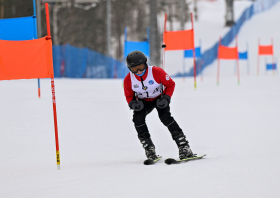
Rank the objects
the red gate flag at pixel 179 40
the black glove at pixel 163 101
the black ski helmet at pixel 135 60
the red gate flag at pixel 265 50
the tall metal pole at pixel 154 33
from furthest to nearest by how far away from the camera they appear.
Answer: the tall metal pole at pixel 154 33
the red gate flag at pixel 265 50
the red gate flag at pixel 179 40
the black glove at pixel 163 101
the black ski helmet at pixel 135 60

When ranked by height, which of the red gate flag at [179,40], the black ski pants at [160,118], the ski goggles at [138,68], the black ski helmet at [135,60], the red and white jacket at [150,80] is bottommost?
the black ski pants at [160,118]

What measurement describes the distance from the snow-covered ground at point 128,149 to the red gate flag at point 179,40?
6.96 feet

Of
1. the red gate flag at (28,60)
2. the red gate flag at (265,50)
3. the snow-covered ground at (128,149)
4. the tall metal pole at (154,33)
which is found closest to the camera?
the snow-covered ground at (128,149)

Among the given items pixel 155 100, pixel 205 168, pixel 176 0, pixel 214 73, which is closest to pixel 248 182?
pixel 205 168

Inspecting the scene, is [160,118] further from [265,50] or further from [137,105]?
[265,50]

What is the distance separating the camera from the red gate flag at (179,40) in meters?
11.6

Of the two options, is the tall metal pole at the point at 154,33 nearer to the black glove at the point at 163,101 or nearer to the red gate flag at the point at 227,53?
the red gate flag at the point at 227,53

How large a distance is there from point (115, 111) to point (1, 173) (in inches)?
160

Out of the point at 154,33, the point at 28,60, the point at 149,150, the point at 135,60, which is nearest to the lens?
the point at 135,60

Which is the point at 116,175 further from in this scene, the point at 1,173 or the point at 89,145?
the point at 89,145

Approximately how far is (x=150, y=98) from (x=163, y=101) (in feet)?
0.91

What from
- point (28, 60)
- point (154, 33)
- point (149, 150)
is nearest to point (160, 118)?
point (149, 150)

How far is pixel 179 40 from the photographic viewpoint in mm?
11727

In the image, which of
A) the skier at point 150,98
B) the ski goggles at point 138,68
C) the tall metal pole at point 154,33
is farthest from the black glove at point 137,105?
the tall metal pole at point 154,33
